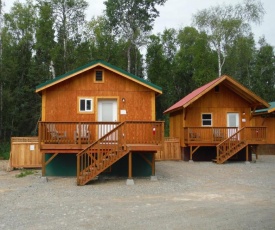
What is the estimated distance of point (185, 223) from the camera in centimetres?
790

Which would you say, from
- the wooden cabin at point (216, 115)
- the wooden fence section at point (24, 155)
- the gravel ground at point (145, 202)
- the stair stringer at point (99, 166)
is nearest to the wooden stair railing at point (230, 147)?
the wooden cabin at point (216, 115)

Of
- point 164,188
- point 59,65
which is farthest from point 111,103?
point 59,65

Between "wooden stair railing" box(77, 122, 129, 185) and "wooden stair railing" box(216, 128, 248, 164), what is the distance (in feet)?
28.8

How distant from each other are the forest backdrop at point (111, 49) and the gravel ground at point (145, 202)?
19021 millimetres

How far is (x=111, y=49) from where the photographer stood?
37.7m

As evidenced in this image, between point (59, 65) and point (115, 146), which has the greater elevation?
point (59, 65)

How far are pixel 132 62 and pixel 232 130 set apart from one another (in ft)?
71.2

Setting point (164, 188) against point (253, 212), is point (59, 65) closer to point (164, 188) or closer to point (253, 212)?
point (164, 188)

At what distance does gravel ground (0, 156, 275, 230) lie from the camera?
793 cm

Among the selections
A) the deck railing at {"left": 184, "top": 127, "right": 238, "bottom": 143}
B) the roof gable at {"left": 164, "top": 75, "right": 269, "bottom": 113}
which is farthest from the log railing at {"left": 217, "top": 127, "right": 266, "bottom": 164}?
the roof gable at {"left": 164, "top": 75, "right": 269, "bottom": 113}

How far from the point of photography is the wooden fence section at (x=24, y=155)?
19297 mm

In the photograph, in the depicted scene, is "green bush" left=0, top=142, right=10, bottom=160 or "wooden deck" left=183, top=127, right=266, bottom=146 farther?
"green bush" left=0, top=142, right=10, bottom=160

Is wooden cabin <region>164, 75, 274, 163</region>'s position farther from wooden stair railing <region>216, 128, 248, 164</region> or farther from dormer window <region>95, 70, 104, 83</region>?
dormer window <region>95, 70, 104, 83</region>

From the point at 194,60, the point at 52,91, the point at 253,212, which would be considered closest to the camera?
the point at 253,212
